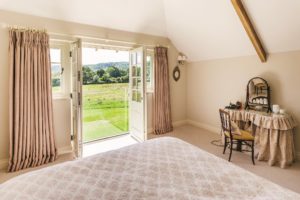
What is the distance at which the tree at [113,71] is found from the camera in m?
7.01

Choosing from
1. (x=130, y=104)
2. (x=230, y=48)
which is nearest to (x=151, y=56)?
(x=130, y=104)

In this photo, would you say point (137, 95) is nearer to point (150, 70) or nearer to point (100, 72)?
point (150, 70)

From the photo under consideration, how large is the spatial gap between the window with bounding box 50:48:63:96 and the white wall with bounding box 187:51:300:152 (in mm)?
3360

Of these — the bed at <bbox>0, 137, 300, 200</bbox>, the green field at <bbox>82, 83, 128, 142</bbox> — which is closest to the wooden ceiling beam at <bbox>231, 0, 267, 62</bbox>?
the bed at <bbox>0, 137, 300, 200</bbox>

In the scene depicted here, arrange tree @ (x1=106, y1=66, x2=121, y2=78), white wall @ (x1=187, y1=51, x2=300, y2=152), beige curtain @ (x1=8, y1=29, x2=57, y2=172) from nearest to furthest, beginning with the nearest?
1. beige curtain @ (x1=8, y1=29, x2=57, y2=172)
2. white wall @ (x1=187, y1=51, x2=300, y2=152)
3. tree @ (x1=106, y1=66, x2=121, y2=78)

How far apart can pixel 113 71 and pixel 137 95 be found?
3.36 m

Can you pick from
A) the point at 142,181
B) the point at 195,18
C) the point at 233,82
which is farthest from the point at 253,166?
the point at 195,18

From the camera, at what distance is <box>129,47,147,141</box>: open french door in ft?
12.3

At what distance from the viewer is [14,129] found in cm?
274

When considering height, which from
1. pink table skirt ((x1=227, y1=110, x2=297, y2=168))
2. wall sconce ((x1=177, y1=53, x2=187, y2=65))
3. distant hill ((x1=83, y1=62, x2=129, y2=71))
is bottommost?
pink table skirt ((x1=227, y1=110, x2=297, y2=168))

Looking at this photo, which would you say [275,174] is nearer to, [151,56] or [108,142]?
[108,142]

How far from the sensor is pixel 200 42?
423cm

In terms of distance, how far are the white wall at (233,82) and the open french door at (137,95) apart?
1.80 m

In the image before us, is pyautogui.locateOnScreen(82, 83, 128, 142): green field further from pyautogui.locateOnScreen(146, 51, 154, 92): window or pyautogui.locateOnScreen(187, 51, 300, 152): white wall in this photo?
pyautogui.locateOnScreen(187, 51, 300, 152): white wall
